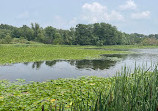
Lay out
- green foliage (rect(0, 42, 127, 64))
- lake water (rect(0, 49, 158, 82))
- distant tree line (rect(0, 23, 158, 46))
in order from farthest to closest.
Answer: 1. distant tree line (rect(0, 23, 158, 46))
2. green foliage (rect(0, 42, 127, 64))
3. lake water (rect(0, 49, 158, 82))

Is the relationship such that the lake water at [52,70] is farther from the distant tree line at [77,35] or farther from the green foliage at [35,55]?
the distant tree line at [77,35]

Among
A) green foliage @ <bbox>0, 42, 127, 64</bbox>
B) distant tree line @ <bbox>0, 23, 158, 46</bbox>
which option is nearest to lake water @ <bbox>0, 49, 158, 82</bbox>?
green foliage @ <bbox>0, 42, 127, 64</bbox>

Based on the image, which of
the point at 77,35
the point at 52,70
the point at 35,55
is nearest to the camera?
the point at 52,70

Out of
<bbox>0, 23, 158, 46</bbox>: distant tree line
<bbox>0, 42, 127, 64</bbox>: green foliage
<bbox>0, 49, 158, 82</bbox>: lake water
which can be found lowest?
<bbox>0, 49, 158, 82</bbox>: lake water

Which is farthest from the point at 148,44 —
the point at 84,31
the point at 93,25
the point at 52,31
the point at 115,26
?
the point at 52,31

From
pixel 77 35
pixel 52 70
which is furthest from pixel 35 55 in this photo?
pixel 77 35

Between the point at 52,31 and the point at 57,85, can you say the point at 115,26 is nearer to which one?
the point at 52,31

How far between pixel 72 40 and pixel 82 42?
3616 mm

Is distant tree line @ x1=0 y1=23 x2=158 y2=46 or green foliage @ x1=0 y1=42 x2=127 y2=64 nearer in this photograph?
green foliage @ x1=0 y1=42 x2=127 y2=64

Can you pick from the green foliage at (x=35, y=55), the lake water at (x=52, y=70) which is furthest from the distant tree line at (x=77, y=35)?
the lake water at (x=52, y=70)

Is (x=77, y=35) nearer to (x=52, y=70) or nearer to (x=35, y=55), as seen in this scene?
(x=35, y=55)

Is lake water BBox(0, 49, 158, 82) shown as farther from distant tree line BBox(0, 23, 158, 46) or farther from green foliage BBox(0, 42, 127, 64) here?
distant tree line BBox(0, 23, 158, 46)

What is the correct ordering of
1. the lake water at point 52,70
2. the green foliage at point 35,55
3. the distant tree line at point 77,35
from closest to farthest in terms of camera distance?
1. the lake water at point 52,70
2. the green foliage at point 35,55
3. the distant tree line at point 77,35

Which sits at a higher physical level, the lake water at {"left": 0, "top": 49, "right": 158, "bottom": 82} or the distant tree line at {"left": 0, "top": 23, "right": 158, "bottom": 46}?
the distant tree line at {"left": 0, "top": 23, "right": 158, "bottom": 46}
